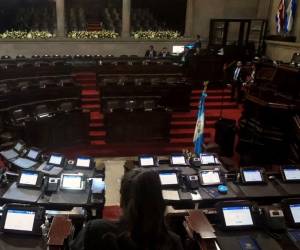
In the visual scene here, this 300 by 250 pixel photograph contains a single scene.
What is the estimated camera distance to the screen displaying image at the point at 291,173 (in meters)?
4.95

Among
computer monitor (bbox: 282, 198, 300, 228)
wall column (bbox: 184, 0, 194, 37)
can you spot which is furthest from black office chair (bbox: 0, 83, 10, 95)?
wall column (bbox: 184, 0, 194, 37)

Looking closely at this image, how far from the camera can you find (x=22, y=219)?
338 cm

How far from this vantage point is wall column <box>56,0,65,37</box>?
14305mm

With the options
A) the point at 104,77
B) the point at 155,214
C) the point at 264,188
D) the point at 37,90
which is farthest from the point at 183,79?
the point at 155,214

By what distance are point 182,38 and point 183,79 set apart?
6194 mm

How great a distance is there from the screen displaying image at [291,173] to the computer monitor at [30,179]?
11.3 feet

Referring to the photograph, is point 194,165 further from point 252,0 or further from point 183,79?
point 252,0

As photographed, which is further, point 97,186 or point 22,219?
point 97,186

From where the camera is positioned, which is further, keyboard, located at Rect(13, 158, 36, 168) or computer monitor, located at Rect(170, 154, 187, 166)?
computer monitor, located at Rect(170, 154, 187, 166)

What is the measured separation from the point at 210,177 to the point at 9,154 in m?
3.07

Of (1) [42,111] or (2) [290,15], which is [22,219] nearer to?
(1) [42,111]

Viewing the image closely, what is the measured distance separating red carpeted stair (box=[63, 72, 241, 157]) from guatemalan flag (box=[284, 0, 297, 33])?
14.3ft

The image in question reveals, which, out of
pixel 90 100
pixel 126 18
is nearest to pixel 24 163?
pixel 90 100

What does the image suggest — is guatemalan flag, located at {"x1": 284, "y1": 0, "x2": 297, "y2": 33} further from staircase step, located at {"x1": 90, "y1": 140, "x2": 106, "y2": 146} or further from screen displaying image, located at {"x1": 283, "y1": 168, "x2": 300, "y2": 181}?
screen displaying image, located at {"x1": 283, "y1": 168, "x2": 300, "y2": 181}
